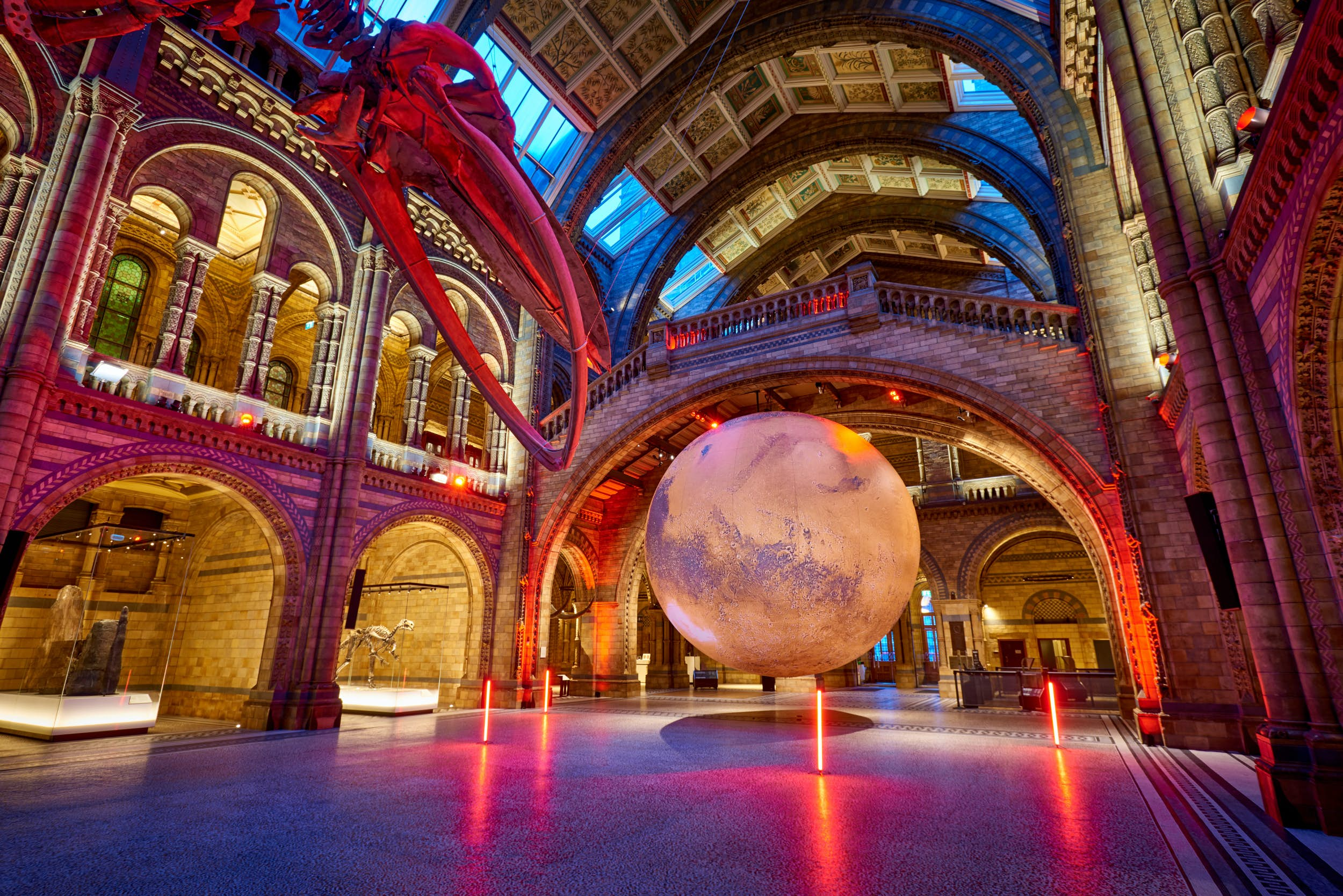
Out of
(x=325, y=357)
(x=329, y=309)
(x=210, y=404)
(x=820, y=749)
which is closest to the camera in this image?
(x=820, y=749)

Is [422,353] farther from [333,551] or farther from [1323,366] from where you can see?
[1323,366]

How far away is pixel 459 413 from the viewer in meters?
15.5

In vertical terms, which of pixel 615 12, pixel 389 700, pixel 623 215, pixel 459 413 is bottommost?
pixel 389 700

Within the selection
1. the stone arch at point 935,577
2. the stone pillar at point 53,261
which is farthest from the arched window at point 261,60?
the stone arch at point 935,577

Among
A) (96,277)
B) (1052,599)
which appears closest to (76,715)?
(96,277)

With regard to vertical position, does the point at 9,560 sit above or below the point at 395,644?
above

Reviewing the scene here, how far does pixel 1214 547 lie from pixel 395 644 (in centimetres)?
1449

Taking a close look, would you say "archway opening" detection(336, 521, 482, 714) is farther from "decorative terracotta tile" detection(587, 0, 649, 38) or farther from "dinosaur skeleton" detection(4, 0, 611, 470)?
"decorative terracotta tile" detection(587, 0, 649, 38)

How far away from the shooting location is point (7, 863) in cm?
329

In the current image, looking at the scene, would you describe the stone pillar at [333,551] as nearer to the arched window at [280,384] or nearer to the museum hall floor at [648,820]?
the museum hall floor at [648,820]

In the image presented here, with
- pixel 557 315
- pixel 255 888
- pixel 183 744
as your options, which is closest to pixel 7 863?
pixel 255 888

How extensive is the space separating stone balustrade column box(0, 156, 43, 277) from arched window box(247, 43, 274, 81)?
487 centimetres

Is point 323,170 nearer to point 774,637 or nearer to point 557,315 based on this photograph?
point 557,315

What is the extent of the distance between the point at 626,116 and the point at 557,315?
12.4m
